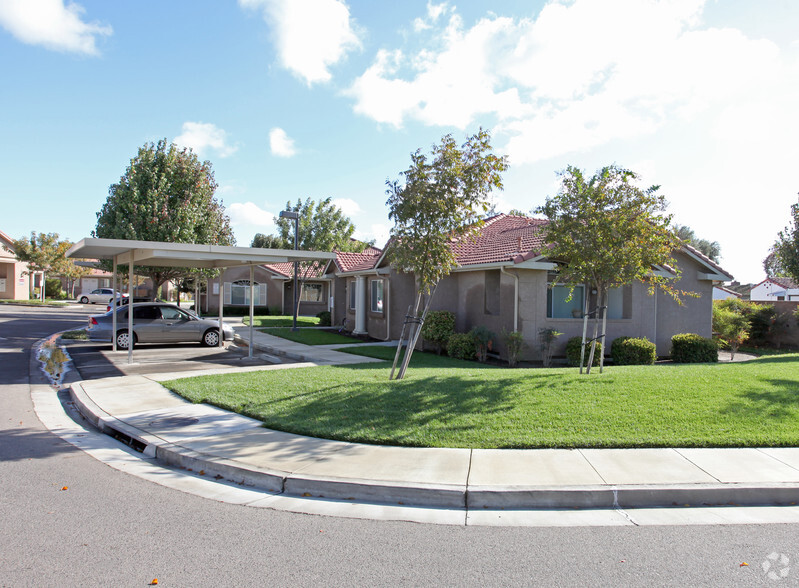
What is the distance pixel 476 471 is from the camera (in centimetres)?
539

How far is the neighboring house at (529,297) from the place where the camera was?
1423 cm

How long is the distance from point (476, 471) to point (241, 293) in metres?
33.9

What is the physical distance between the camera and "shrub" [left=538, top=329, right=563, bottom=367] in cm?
1377

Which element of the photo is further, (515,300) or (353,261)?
(353,261)

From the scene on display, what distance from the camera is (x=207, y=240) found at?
2345cm

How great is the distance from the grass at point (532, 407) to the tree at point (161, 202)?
12951mm

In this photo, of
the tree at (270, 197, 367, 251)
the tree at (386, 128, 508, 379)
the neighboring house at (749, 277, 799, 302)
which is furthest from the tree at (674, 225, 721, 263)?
the tree at (386, 128, 508, 379)

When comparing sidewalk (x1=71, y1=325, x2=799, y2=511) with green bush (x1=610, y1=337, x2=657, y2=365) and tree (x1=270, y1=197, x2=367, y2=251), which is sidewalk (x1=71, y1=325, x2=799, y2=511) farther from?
tree (x1=270, y1=197, x2=367, y2=251)

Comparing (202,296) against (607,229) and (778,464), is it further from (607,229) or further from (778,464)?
(778,464)

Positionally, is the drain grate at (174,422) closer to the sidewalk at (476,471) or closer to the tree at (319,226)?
the sidewalk at (476,471)

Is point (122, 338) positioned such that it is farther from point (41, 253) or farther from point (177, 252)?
point (41, 253)

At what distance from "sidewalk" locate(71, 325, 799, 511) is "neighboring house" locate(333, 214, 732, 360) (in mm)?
7309

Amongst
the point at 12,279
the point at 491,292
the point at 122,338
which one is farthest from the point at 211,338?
the point at 12,279

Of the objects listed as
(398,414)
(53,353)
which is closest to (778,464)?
(398,414)
